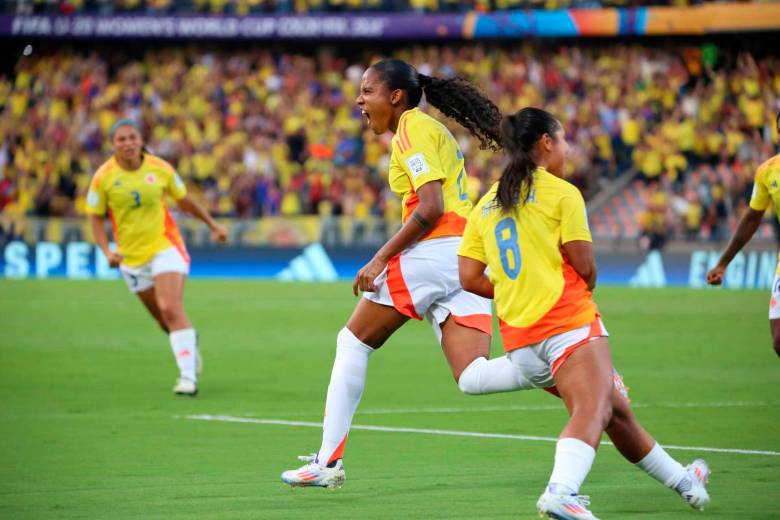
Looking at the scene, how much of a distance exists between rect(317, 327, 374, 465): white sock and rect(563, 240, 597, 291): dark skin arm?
1.77 m

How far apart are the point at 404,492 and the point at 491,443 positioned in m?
2.06

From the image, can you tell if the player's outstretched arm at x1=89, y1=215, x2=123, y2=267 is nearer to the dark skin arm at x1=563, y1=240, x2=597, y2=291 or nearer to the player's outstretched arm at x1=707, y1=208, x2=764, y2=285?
the player's outstretched arm at x1=707, y1=208, x2=764, y2=285

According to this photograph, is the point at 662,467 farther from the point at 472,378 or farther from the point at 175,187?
the point at 175,187

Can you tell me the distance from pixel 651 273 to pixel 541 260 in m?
21.5

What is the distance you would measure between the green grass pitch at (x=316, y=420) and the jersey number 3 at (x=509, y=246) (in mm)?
1326

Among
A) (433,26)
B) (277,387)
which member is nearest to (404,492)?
(277,387)

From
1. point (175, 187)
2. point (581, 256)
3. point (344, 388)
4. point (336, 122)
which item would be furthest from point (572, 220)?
point (336, 122)

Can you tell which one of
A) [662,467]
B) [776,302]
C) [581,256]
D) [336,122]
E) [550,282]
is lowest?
[662,467]

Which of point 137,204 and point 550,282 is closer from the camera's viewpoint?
point 550,282

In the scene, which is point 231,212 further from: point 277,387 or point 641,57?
point 277,387

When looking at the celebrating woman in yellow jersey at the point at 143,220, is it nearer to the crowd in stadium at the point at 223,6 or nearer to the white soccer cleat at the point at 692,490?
the white soccer cleat at the point at 692,490

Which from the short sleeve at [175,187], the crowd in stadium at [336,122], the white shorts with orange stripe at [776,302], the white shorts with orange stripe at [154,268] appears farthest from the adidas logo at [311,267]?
the white shorts with orange stripe at [776,302]

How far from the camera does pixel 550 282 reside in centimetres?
614

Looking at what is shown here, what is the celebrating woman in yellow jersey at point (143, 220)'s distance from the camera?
1264 cm
